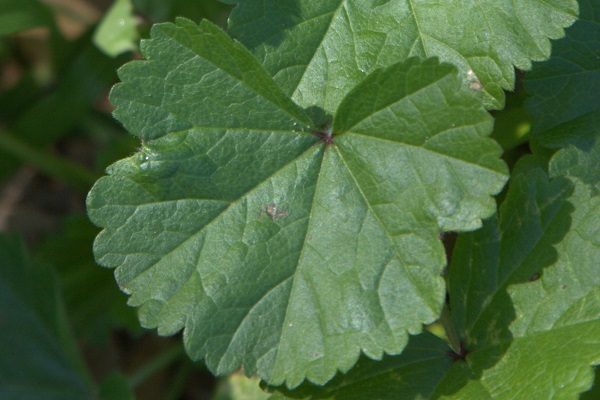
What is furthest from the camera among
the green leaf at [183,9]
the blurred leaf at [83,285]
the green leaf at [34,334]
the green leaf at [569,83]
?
the blurred leaf at [83,285]

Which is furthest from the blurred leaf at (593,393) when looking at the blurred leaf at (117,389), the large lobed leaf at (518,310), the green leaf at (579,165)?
the blurred leaf at (117,389)

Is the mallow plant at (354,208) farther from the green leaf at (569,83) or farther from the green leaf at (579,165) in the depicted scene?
the green leaf at (569,83)

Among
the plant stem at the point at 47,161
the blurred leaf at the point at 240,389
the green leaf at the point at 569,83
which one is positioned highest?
the green leaf at the point at 569,83

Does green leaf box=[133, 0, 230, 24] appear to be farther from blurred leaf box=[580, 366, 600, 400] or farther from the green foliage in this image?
blurred leaf box=[580, 366, 600, 400]

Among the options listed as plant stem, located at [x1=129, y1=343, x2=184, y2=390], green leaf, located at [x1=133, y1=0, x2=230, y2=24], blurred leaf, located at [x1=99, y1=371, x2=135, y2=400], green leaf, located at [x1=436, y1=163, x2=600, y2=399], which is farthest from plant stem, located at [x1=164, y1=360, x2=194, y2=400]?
green leaf, located at [x1=436, y1=163, x2=600, y2=399]

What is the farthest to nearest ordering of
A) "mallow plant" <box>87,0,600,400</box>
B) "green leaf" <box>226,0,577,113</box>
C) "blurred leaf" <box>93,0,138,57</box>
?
"blurred leaf" <box>93,0,138,57</box>
"green leaf" <box>226,0,577,113</box>
"mallow plant" <box>87,0,600,400</box>

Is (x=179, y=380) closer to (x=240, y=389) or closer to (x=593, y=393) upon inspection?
(x=240, y=389)

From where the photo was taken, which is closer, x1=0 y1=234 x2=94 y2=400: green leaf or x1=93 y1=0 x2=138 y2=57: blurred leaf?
x1=0 y1=234 x2=94 y2=400: green leaf

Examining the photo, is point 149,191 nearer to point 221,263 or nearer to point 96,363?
point 221,263
